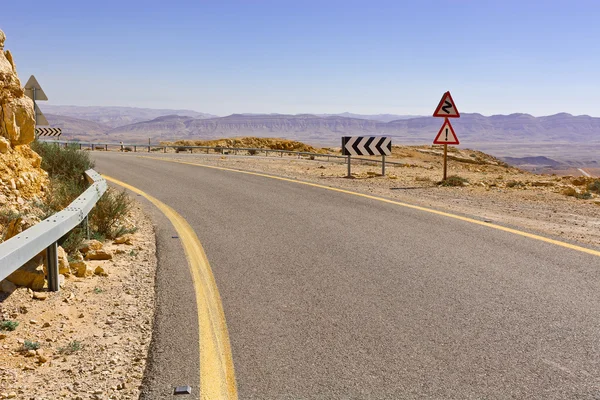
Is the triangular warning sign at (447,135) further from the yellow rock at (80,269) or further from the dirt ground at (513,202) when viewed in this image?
the yellow rock at (80,269)

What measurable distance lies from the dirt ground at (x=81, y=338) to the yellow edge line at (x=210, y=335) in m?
0.45

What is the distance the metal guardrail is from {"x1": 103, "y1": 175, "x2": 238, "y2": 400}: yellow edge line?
55.9 inches

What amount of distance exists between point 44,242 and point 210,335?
5.99 ft

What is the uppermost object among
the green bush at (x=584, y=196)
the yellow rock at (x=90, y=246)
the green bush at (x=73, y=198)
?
the green bush at (x=73, y=198)

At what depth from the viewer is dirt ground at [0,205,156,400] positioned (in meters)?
3.89

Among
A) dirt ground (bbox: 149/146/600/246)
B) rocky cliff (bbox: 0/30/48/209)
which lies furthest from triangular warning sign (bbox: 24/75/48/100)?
dirt ground (bbox: 149/146/600/246)

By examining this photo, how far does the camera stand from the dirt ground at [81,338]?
3891 mm

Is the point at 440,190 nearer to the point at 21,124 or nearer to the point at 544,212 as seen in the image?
the point at 544,212

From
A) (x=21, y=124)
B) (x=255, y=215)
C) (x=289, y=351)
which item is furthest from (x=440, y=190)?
(x=289, y=351)

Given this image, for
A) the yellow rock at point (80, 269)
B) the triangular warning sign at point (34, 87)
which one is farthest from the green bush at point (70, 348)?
the triangular warning sign at point (34, 87)

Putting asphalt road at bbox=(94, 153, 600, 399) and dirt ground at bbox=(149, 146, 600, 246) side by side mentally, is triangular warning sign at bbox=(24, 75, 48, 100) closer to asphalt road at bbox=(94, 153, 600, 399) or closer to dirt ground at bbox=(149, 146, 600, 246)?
asphalt road at bbox=(94, 153, 600, 399)

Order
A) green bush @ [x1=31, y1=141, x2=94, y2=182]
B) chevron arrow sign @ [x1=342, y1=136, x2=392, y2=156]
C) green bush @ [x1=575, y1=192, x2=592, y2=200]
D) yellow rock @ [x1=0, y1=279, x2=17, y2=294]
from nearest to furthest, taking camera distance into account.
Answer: yellow rock @ [x1=0, y1=279, x2=17, y2=294] < green bush @ [x1=31, y1=141, x2=94, y2=182] < green bush @ [x1=575, y1=192, x2=592, y2=200] < chevron arrow sign @ [x1=342, y1=136, x2=392, y2=156]

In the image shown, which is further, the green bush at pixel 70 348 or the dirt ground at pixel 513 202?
the dirt ground at pixel 513 202

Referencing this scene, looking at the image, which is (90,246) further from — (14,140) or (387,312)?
(387,312)
